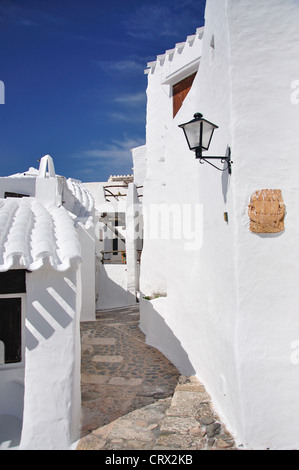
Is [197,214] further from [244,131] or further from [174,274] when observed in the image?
[244,131]

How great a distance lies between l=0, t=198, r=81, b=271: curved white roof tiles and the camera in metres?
4.48

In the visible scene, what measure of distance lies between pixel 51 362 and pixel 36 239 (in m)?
1.76

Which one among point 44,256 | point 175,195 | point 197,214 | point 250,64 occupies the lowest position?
point 44,256

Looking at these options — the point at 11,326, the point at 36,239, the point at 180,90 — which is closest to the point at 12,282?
the point at 11,326

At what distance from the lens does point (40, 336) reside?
15.1ft

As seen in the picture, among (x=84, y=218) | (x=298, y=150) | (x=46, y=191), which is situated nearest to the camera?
(x=298, y=150)

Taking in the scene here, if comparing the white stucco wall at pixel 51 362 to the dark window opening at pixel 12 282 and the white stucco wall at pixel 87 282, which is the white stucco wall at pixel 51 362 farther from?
the white stucco wall at pixel 87 282

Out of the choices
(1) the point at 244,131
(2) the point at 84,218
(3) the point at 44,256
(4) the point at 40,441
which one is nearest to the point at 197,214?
(1) the point at 244,131

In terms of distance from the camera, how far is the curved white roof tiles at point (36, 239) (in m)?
4.48

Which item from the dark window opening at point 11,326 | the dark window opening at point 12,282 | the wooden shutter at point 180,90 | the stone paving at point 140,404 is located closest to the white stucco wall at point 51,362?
the stone paving at point 140,404

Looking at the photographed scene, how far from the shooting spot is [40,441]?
173 inches

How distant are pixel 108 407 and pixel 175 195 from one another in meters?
5.01

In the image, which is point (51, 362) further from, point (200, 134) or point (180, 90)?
point (180, 90)

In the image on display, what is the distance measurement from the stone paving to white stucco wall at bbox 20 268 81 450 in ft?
1.44
